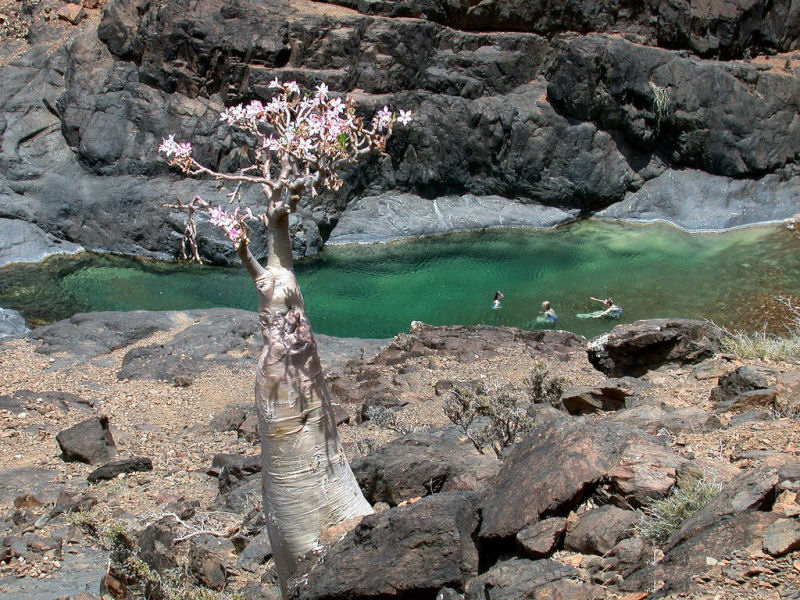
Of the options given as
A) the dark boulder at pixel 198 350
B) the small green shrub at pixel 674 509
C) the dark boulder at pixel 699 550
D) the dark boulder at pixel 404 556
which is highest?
the dark boulder at pixel 699 550

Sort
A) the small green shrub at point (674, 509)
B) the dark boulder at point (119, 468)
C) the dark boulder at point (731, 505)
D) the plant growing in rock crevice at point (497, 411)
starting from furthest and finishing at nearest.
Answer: the dark boulder at point (119, 468)
the plant growing in rock crevice at point (497, 411)
the small green shrub at point (674, 509)
the dark boulder at point (731, 505)

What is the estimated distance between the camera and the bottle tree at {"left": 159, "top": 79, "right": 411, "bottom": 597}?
4559 mm

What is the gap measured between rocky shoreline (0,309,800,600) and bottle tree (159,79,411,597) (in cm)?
29

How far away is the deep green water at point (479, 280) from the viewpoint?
16359 millimetres

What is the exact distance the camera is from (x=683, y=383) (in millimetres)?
8148

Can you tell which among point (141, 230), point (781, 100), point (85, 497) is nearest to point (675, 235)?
point (781, 100)

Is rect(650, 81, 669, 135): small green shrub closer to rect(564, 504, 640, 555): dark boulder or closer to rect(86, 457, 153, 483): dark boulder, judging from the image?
rect(86, 457, 153, 483): dark boulder

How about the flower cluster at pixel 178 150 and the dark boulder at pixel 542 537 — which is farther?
the flower cluster at pixel 178 150

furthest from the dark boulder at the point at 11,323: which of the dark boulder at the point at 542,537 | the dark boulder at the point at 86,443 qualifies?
the dark boulder at the point at 542,537

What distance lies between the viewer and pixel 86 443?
8055mm

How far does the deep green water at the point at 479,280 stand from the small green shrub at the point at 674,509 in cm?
1132

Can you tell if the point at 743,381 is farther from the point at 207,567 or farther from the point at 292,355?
the point at 207,567

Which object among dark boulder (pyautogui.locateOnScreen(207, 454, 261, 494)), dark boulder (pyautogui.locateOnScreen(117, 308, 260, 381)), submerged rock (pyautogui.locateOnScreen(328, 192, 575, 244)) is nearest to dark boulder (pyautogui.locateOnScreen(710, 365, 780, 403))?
dark boulder (pyautogui.locateOnScreen(207, 454, 261, 494))

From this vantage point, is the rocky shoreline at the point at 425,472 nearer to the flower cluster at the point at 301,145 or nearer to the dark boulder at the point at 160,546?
the dark boulder at the point at 160,546
